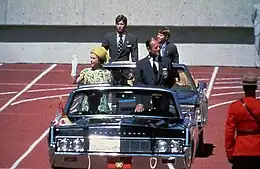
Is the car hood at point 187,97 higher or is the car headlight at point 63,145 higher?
the car hood at point 187,97

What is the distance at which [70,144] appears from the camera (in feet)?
→ 30.9

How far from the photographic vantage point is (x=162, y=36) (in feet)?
45.4

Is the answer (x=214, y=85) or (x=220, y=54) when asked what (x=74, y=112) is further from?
(x=220, y=54)

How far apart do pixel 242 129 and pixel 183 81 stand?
5.23 m

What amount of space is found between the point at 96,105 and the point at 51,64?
1420 cm

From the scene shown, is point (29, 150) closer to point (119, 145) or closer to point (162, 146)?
point (119, 145)

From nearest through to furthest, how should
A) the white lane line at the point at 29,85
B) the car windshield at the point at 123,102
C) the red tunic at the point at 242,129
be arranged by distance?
the red tunic at the point at 242,129, the car windshield at the point at 123,102, the white lane line at the point at 29,85

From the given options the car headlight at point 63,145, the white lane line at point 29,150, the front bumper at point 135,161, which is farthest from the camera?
the white lane line at point 29,150

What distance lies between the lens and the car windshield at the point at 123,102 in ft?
33.6

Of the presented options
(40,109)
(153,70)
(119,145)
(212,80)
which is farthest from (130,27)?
(119,145)

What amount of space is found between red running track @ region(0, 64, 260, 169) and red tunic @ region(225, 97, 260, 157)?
3971 millimetres

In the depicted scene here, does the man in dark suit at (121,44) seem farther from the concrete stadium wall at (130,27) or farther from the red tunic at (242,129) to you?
the concrete stadium wall at (130,27)

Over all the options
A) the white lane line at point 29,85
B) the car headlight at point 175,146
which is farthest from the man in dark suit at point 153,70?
the white lane line at point 29,85

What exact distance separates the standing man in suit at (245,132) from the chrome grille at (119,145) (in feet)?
6.04
